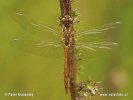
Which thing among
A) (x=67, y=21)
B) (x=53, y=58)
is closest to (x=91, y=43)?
(x=67, y=21)

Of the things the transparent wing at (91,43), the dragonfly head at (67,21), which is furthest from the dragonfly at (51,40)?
the dragonfly head at (67,21)

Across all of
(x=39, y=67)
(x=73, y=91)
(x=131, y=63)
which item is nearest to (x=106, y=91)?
(x=131, y=63)

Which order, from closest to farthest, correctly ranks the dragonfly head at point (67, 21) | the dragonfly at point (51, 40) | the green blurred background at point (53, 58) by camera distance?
the dragonfly head at point (67, 21), the dragonfly at point (51, 40), the green blurred background at point (53, 58)

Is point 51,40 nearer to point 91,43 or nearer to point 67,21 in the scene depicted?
point 91,43

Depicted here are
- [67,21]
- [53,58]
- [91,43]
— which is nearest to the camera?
[67,21]

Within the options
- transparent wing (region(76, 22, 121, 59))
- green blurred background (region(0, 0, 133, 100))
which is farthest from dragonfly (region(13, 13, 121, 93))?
green blurred background (region(0, 0, 133, 100))

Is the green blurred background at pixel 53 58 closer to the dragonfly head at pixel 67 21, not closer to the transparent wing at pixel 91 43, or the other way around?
the transparent wing at pixel 91 43

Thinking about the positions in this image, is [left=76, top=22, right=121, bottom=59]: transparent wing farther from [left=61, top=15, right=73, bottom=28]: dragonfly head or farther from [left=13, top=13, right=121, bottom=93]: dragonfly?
[left=61, top=15, right=73, bottom=28]: dragonfly head

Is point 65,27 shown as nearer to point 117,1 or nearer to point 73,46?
point 73,46
